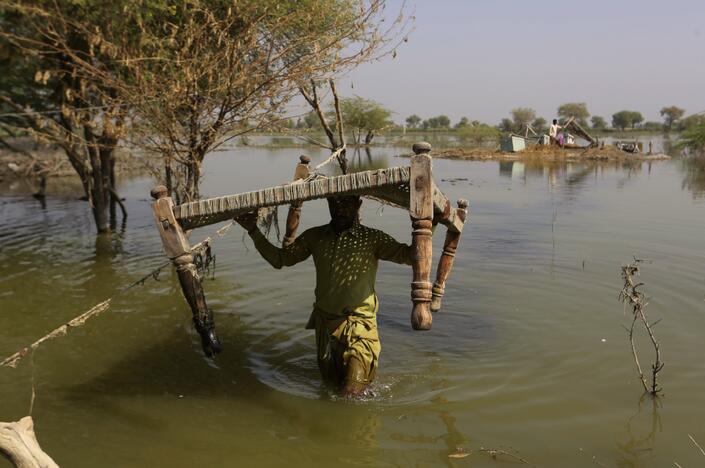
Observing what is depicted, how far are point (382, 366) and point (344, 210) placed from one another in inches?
72.7

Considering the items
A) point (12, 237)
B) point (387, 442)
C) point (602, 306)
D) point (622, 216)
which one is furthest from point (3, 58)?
point (622, 216)

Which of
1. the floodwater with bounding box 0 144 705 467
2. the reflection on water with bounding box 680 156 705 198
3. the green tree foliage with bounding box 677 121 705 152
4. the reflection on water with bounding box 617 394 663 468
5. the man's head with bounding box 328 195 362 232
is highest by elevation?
the green tree foliage with bounding box 677 121 705 152

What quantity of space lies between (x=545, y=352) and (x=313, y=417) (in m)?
2.64

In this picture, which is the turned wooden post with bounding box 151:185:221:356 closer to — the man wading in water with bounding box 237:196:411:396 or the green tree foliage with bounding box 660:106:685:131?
the man wading in water with bounding box 237:196:411:396

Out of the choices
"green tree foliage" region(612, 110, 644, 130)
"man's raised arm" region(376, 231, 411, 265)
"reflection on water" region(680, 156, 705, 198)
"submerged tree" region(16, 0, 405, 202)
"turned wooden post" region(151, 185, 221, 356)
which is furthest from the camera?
"green tree foliage" region(612, 110, 644, 130)

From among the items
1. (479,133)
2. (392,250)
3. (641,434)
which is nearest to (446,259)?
(392,250)

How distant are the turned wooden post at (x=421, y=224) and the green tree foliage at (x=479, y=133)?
54.0m

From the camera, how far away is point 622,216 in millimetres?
14078

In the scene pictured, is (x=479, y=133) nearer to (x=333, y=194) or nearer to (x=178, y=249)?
(x=333, y=194)

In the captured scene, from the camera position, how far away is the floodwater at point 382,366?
4.11m

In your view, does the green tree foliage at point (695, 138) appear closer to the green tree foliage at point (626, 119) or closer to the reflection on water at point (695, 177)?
the reflection on water at point (695, 177)

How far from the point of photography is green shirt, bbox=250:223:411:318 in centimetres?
445

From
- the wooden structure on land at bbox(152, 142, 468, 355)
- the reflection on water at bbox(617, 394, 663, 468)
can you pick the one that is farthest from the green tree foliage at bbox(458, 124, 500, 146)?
the wooden structure on land at bbox(152, 142, 468, 355)

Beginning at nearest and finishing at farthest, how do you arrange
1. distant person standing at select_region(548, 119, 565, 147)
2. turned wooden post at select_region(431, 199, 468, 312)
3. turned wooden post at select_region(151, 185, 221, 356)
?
turned wooden post at select_region(151, 185, 221, 356)
turned wooden post at select_region(431, 199, 468, 312)
distant person standing at select_region(548, 119, 565, 147)
